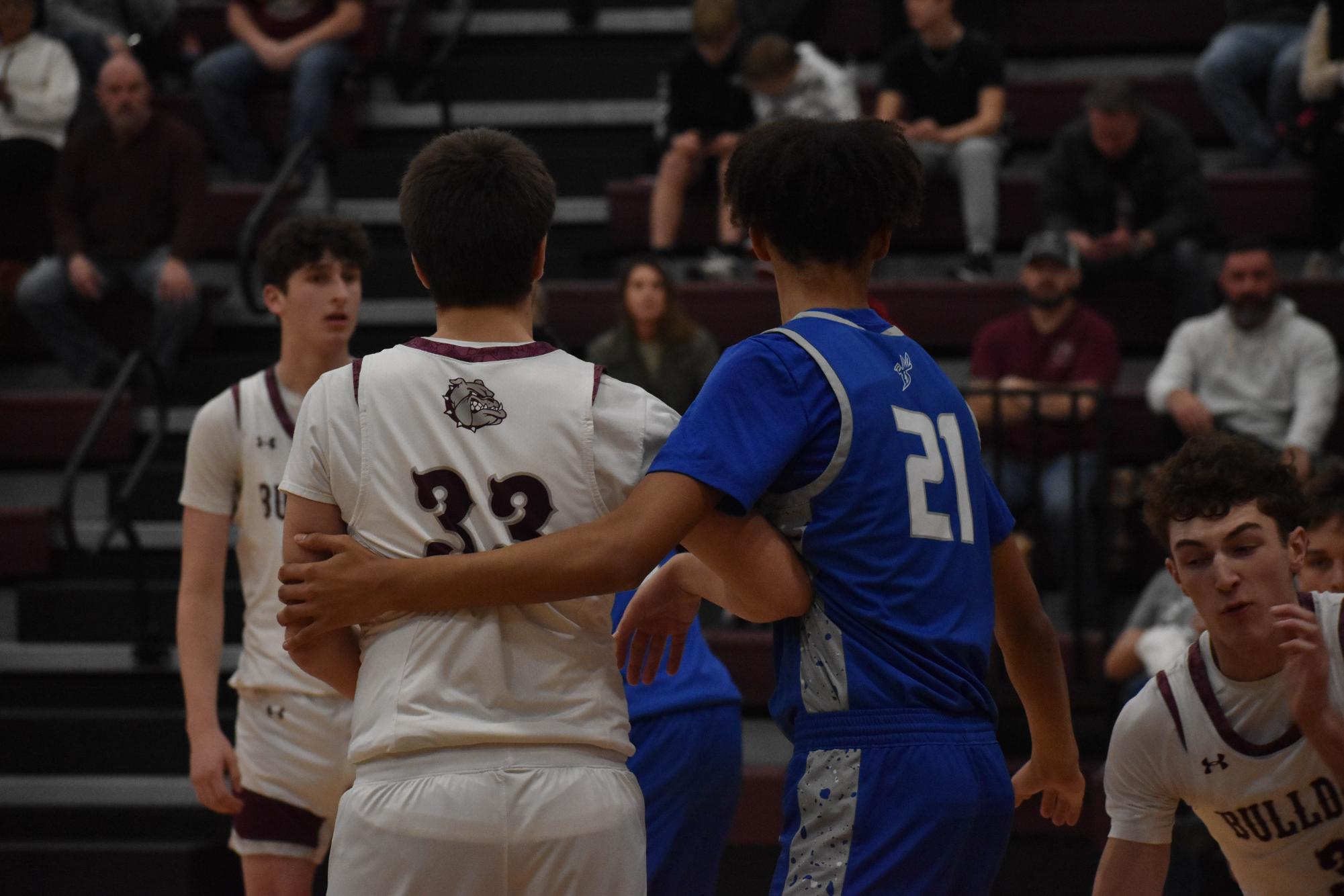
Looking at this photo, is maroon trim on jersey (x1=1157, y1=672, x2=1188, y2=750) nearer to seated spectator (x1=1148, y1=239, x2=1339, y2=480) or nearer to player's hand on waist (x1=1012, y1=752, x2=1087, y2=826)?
player's hand on waist (x1=1012, y1=752, x2=1087, y2=826)

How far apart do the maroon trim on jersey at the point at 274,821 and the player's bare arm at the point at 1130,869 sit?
181cm

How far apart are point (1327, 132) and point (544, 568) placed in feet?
21.8

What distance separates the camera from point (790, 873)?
2336mm

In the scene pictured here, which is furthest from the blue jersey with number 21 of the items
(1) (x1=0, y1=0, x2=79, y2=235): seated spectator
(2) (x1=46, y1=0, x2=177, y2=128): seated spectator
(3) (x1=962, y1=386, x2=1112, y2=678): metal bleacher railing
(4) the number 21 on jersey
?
(2) (x1=46, y1=0, x2=177, y2=128): seated spectator

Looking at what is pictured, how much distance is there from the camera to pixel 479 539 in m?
2.32

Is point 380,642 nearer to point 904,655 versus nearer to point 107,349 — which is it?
point 904,655

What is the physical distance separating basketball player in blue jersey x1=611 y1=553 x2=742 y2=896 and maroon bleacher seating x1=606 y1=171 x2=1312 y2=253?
521cm

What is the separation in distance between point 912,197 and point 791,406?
1.28 feet

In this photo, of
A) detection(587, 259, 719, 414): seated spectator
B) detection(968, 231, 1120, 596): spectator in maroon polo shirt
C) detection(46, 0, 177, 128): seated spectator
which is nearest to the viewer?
detection(968, 231, 1120, 596): spectator in maroon polo shirt

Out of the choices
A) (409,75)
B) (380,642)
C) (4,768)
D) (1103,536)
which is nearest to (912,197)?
(380,642)

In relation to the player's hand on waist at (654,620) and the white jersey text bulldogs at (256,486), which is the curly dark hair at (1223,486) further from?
the white jersey text bulldogs at (256,486)

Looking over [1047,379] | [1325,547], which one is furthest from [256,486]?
[1047,379]

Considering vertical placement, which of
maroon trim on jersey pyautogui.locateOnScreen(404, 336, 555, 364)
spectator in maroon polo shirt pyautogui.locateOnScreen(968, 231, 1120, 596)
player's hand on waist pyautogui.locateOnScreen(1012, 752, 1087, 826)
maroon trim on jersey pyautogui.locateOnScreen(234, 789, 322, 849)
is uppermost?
maroon trim on jersey pyautogui.locateOnScreen(404, 336, 555, 364)

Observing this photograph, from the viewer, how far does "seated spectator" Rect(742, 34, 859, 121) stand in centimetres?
801
